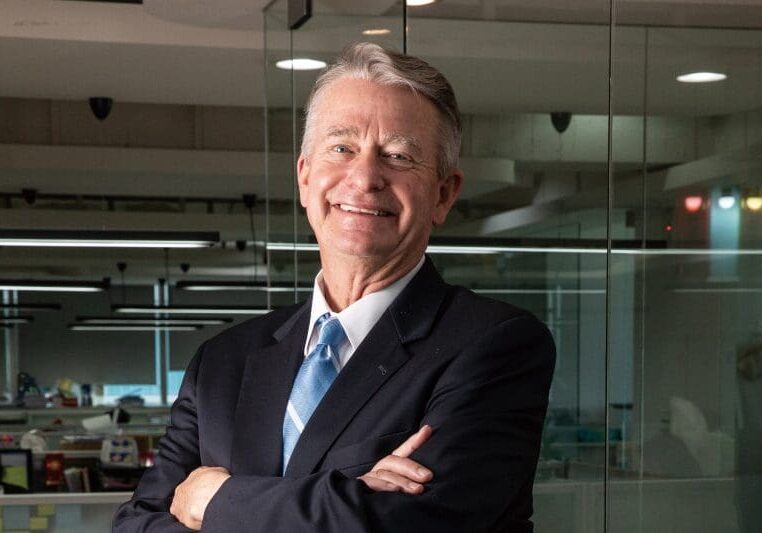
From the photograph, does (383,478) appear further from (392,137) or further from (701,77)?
(701,77)

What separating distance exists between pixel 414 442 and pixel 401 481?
0.05 m

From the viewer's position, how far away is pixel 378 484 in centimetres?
142

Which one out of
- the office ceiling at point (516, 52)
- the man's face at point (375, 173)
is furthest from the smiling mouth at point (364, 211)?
the office ceiling at point (516, 52)

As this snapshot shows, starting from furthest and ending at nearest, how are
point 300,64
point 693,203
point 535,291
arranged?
point 300,64
point 535,291
point 693,203

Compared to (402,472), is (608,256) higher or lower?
higher

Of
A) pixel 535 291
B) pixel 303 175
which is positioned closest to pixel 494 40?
pixel 535 291

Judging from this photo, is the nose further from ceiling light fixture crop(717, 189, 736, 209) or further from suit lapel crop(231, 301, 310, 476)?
ceiling light fixture crop(717, 189, 736, 209)

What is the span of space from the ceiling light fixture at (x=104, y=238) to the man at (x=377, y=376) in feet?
21.6

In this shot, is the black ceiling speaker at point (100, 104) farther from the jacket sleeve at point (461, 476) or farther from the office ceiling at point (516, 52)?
the jacket sleeve at point (461, 476)

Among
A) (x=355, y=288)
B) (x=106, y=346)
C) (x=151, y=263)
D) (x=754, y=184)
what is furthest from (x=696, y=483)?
(x=106, y=346)

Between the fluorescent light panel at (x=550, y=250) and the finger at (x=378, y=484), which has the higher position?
the fluorescent light panel at (x=550, y=250)

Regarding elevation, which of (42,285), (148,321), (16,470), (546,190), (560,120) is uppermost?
(560,120)

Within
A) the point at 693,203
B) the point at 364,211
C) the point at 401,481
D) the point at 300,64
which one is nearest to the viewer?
the point at 401,481

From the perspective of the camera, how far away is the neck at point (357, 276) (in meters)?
1.56
